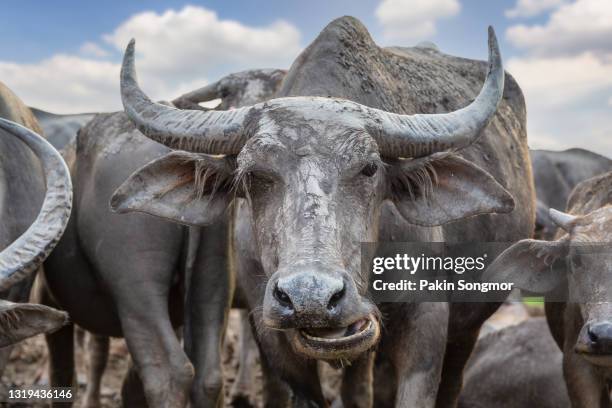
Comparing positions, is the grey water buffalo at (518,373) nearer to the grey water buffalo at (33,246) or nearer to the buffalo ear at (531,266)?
the buffalo ear at (531,266)

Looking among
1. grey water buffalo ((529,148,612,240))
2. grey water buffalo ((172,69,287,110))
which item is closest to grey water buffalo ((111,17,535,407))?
grey water buffalo ((172,69,287,110))

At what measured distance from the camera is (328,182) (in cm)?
475

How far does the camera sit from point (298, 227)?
4629 millimetres

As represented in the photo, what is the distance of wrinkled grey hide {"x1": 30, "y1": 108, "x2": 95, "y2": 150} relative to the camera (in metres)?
12.8

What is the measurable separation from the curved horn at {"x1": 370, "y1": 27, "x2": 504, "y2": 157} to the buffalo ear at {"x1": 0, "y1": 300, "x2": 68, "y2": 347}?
1.82 m

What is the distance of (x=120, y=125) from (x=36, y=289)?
155cm

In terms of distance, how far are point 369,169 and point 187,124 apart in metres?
1.02

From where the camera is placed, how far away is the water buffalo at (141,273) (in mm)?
5914

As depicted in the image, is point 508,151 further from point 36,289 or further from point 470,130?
point 36,289

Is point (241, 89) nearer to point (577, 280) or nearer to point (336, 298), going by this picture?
point (577, 280)

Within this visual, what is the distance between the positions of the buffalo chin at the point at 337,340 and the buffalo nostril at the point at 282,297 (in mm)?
269

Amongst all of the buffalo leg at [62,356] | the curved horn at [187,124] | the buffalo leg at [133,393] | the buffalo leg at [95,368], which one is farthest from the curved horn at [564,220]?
the buffalo leg at [95,368]

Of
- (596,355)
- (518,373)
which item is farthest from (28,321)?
(518,373)

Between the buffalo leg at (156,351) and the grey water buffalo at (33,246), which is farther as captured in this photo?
the buffalo leg at (156,351)
